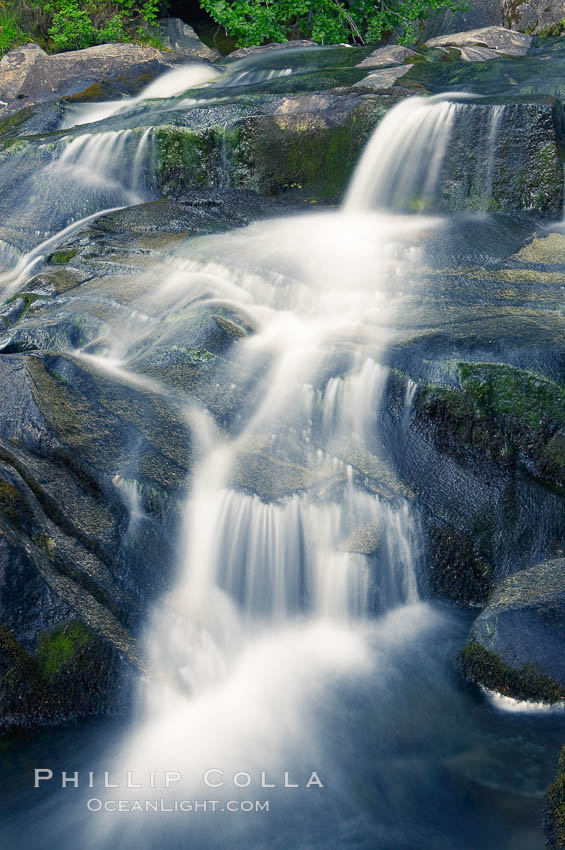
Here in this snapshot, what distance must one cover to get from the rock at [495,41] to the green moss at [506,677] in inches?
493

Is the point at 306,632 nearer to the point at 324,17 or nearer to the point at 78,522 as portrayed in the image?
the point at 78,522

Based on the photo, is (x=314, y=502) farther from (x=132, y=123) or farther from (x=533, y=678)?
(x=132, y=123)

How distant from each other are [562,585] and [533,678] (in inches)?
22.1

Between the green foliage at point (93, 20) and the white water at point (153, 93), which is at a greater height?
the green foliage at point (93, 20)

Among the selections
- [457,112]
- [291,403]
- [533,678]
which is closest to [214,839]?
[533,678]

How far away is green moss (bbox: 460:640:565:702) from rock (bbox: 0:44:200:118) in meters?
13.0

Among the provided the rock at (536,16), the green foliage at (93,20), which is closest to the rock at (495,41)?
the rock at (536,16)

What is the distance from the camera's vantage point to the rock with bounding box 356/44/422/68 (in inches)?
490

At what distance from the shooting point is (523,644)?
3.98 m

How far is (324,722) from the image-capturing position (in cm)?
405

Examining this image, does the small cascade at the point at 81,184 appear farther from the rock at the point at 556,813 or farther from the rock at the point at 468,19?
the rock at the point at 468,19

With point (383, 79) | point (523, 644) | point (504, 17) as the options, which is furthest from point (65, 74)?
point (523, 644)

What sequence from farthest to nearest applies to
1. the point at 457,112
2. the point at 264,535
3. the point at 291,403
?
the point at 457,112
the point at 291,403
the point at 264,535

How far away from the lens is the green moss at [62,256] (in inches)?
332
